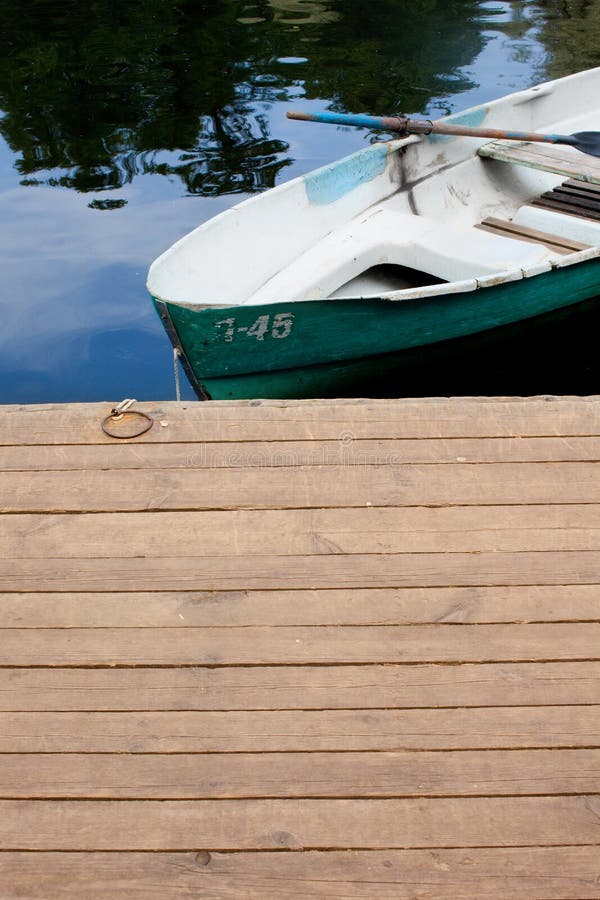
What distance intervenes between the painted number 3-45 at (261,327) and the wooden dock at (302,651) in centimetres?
132

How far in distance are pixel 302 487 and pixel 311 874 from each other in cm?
111

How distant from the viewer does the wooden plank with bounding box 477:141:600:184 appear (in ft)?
18.6

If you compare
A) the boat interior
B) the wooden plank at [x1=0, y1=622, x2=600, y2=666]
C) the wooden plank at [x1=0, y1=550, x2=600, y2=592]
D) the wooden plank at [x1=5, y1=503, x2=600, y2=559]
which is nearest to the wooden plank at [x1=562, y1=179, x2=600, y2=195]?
the boat interior

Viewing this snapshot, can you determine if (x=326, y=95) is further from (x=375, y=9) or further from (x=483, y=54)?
(x=375, y=9)

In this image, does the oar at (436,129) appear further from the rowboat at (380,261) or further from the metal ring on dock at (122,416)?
the metal ring on dock at (122,416)

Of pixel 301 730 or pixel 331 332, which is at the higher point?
pixel 301 730

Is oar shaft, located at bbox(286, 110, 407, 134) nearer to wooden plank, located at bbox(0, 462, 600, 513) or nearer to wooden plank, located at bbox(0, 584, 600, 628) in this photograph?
wooden plank, located at bbox(0, 462, 600, 513)

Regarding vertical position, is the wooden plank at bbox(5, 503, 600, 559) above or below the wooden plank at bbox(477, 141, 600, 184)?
above

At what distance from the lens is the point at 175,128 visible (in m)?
9.14

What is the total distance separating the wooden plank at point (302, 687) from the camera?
1.89 m

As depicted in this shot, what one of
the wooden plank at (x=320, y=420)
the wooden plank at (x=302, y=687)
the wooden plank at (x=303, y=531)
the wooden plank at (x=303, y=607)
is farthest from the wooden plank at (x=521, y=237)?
the wooden plank at (x=302, y=687)

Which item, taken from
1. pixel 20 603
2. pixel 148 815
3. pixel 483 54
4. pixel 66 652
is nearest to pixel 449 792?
pixel 148 815

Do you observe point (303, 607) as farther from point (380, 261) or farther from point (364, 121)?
point (364, 121)

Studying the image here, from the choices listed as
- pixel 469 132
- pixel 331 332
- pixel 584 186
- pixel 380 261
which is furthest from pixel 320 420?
pixel 584 186
